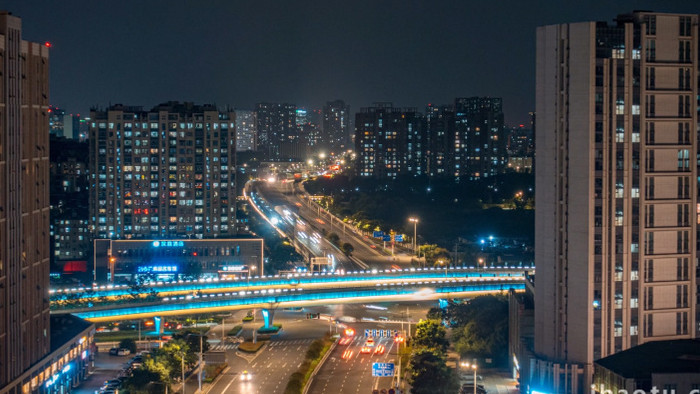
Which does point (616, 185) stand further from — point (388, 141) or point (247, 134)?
point (247, 134)

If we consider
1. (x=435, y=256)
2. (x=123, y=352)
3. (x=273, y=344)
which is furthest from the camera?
(x=435, y=256)

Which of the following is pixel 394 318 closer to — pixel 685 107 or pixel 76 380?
pixel 76 380

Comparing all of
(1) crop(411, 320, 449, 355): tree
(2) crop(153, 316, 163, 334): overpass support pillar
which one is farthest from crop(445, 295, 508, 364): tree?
(2) crop(153, 316, 163, 334): overpass support pillar

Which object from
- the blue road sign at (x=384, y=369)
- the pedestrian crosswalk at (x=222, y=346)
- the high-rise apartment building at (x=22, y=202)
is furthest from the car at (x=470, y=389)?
the high-rise apartment building at (x=22, y=202)

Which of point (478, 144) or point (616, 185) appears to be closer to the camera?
point (616, 185)

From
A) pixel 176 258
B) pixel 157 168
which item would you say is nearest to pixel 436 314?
pixel 176 258
